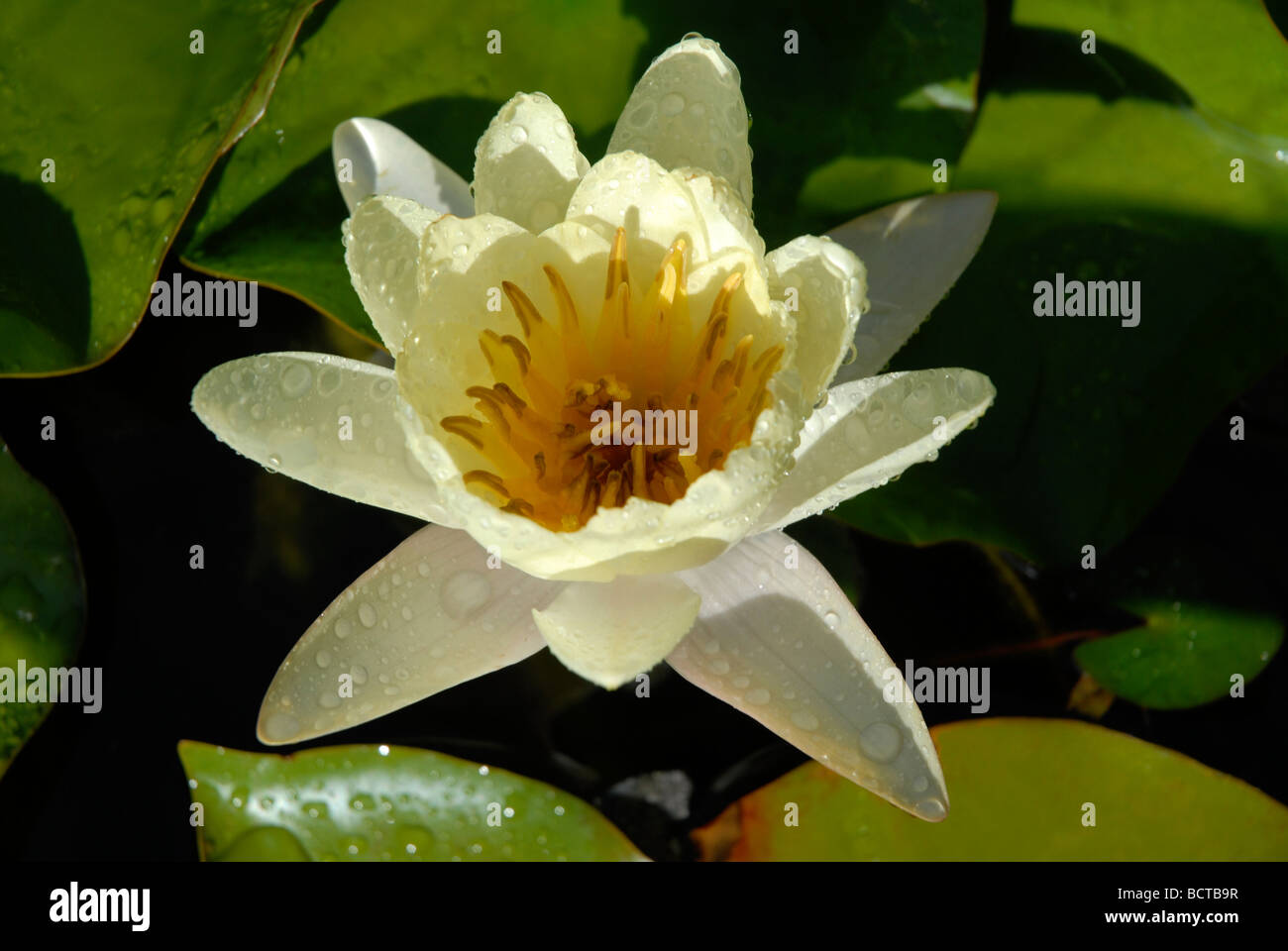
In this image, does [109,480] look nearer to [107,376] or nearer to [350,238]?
[107,376]

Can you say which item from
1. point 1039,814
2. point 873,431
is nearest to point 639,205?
point 873,431

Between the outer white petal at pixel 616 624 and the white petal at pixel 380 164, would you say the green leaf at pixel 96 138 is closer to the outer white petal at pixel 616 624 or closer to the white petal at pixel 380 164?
the white petal at pixel 380 164

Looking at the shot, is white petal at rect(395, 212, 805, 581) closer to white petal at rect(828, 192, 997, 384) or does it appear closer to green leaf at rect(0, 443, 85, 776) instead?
white petal at rect(828, 192, 997, 384)

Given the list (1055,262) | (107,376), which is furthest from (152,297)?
(1055,262)

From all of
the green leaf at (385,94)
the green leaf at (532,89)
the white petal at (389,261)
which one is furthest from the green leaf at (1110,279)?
the white petal at (389,261)

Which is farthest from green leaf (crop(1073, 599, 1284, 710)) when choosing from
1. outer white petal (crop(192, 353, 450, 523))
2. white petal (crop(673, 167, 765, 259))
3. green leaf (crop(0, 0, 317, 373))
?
green leaf (crop(0, 0, 317, 373))
